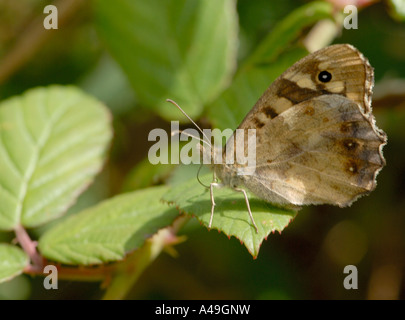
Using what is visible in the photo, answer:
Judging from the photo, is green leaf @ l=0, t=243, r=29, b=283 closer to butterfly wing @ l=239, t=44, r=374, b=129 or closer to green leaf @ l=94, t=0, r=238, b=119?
butterfly wing @ l=239, t=44, r=374, b=129

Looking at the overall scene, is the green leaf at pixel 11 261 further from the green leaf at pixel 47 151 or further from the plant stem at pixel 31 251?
the green leaf at pixel 47 151

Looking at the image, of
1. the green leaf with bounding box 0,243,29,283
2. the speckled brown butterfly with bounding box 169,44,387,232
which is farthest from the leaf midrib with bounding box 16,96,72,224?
the speckled brown butterfly with bounding box 169,44,387,232

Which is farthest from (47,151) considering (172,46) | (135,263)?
(172,46)

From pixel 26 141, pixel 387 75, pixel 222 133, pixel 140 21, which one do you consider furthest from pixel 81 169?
pixel 387 75

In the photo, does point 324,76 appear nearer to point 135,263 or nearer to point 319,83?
point 319,83
